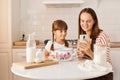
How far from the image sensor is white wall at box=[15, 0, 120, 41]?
393 centimetres

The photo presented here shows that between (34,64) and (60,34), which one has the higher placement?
(60,34)

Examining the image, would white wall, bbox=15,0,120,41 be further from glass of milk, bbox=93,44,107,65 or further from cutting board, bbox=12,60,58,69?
glass of milk, bbox=93,44,107,65

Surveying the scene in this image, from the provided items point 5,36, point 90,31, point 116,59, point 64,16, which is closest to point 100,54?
point 90,31

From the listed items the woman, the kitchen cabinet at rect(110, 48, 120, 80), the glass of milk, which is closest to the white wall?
the kitchen cabinet at rect(110, 48, 120, 80)

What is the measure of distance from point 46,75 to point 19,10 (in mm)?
2473

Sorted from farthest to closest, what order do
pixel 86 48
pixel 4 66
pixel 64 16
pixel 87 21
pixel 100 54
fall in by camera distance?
pixel 64 16 → pixel 4 66 → pixel 87 21 → pixel 86 48 → pixel 100 54

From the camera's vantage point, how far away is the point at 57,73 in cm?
169

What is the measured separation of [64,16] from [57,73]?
235 centimetres

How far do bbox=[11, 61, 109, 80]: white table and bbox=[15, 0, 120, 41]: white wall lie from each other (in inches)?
81.6

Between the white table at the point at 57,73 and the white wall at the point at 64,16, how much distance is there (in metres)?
2.07

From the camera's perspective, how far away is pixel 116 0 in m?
3.91

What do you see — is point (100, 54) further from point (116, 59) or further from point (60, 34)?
point (116, 59)

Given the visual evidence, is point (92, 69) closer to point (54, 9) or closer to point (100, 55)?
point (100, 55)

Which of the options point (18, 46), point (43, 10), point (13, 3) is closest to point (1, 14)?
point (13, 3)
